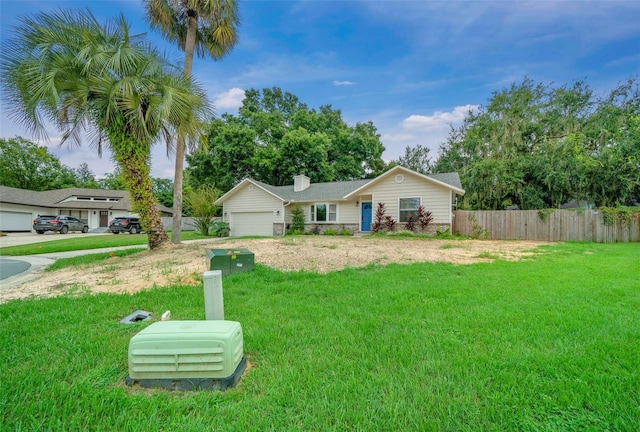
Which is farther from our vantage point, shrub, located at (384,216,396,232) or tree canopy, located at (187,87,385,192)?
tree canopy, located at (187,87,385,192)

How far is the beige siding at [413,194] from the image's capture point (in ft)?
47.2

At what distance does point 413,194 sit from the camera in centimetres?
1508

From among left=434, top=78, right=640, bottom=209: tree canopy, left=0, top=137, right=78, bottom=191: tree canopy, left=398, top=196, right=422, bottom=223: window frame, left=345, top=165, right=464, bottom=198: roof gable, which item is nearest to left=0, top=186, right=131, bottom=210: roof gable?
left=0, top=137, right=78, bottom=191: tree canopy

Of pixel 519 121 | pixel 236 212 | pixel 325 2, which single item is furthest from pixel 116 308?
pixel 519 121

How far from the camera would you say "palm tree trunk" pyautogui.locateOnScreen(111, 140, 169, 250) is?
27.7 ft

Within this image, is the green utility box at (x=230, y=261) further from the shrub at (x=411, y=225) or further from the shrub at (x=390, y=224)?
the shrub at (x=411, y=225)

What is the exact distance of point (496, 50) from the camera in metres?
12.1

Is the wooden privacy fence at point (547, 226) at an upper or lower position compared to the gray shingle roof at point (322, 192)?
lower

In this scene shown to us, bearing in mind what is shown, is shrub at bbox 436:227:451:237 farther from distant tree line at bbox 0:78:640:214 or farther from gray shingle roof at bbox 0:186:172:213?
gray shingle roof at bbox 0:186:172:213

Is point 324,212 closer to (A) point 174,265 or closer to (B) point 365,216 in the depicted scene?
(B) point 365,216

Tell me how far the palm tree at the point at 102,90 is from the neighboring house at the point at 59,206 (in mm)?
18156

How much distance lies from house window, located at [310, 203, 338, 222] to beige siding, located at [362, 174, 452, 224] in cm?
253

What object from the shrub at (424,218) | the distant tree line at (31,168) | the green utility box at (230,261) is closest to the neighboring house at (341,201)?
the shrub at (424,218)

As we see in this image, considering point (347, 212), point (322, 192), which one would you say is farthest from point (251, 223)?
point (347, 212)
